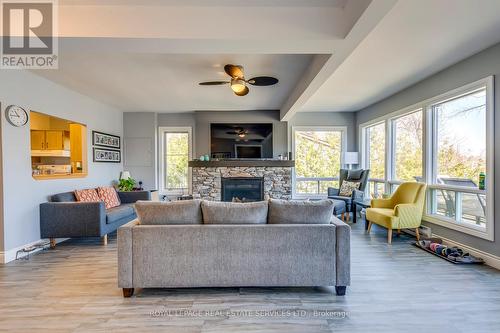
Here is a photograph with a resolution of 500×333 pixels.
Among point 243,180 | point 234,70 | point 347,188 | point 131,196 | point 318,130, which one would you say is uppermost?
point 234,70

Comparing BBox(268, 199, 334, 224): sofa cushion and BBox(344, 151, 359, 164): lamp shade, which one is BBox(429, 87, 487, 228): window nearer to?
BBox(344, 151, 359, 164): lamp shade

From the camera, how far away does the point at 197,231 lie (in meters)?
2.39

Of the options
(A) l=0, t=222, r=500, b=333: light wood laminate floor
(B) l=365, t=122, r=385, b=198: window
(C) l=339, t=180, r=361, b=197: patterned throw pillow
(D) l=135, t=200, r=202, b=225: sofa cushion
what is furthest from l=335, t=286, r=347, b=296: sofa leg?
(B) l=365, t=122, r=385, b=198: window

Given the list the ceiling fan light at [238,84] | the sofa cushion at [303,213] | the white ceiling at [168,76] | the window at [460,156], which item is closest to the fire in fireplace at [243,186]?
the white ceiling at [168,76]

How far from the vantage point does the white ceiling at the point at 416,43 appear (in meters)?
2.32

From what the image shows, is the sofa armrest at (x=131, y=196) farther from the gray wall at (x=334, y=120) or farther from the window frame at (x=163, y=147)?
the gray wall at (x=334, y=120)

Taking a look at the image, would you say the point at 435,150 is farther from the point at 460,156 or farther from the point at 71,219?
the point at 71,219

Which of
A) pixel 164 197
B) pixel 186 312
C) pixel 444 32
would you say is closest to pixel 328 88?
pixel 444 32

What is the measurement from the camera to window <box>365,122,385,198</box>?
5809 mm

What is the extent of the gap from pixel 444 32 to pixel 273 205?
2.52 metres

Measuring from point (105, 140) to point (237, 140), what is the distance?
2936 mm

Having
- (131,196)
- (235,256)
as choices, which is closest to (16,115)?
(131,196)

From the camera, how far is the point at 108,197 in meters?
4.98

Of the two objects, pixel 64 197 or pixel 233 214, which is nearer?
pixel 233 214
